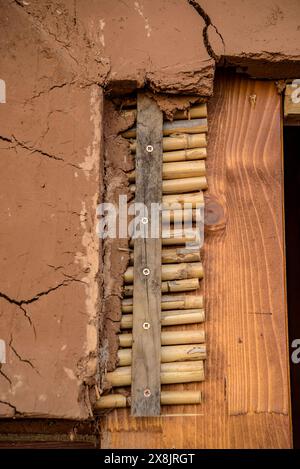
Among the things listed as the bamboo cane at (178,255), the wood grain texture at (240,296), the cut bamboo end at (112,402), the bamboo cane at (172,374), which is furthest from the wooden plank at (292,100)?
the cut bamboo end at (112,402)

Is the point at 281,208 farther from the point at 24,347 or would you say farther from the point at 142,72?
the point at 24,347

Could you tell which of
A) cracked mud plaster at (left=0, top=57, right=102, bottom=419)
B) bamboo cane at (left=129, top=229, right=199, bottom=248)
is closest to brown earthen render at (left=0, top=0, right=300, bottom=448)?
cracked mud plaster at (left=0, top=57, right=102, bottom=419)

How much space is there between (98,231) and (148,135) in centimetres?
43

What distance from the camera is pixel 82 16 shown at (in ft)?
8.80

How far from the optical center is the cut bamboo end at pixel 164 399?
8.09 ft

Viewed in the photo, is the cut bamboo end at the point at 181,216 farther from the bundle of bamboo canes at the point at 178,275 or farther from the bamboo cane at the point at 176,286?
the bamboo cane at the point at 176,286

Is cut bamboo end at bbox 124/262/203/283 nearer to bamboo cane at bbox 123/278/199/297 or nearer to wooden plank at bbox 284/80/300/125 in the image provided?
bamboo cane at bbox 123/278/199/297

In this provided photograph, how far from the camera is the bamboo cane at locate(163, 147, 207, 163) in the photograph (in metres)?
2.66

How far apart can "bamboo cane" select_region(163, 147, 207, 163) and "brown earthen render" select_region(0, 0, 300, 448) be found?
143mm

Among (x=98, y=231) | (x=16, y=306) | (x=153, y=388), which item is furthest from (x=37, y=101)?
(x=153, y=388)

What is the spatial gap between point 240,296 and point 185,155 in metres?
0.58

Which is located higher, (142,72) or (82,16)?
(82,16)

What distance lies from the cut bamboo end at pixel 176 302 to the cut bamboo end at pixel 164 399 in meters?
0.31

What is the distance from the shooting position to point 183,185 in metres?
2.65
